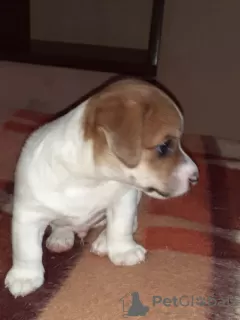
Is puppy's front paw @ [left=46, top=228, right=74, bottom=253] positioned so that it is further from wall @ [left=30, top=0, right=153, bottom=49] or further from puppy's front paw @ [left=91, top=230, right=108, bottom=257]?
wall @ [left=30, top=0, right=153, bottom=49]

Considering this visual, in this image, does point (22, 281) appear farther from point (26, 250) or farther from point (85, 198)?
point (85, 198)

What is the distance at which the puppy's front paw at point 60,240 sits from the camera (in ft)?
4.52

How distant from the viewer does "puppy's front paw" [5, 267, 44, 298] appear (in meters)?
1.21

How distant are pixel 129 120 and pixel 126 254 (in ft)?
1.23

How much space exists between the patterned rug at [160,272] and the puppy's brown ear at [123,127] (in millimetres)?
285

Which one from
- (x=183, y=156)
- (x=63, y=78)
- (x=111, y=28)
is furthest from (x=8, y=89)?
(x=183, y=156)

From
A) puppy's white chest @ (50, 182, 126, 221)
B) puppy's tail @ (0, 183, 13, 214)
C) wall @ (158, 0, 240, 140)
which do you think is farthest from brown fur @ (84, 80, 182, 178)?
wall @ (158, 0, 240, 140)

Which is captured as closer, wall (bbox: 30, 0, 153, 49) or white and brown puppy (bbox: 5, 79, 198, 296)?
white and brown puppy (bbox: 5, 79, 198, 296)

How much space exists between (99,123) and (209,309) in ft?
1.42

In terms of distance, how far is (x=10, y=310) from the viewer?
1150 millimetres

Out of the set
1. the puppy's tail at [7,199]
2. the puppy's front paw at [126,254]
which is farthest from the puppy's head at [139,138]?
the puppy's tail at [7,199]

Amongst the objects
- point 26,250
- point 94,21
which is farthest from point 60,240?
point 94,21

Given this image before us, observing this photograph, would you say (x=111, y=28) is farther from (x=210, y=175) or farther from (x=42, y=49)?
(x=210, y=175)
